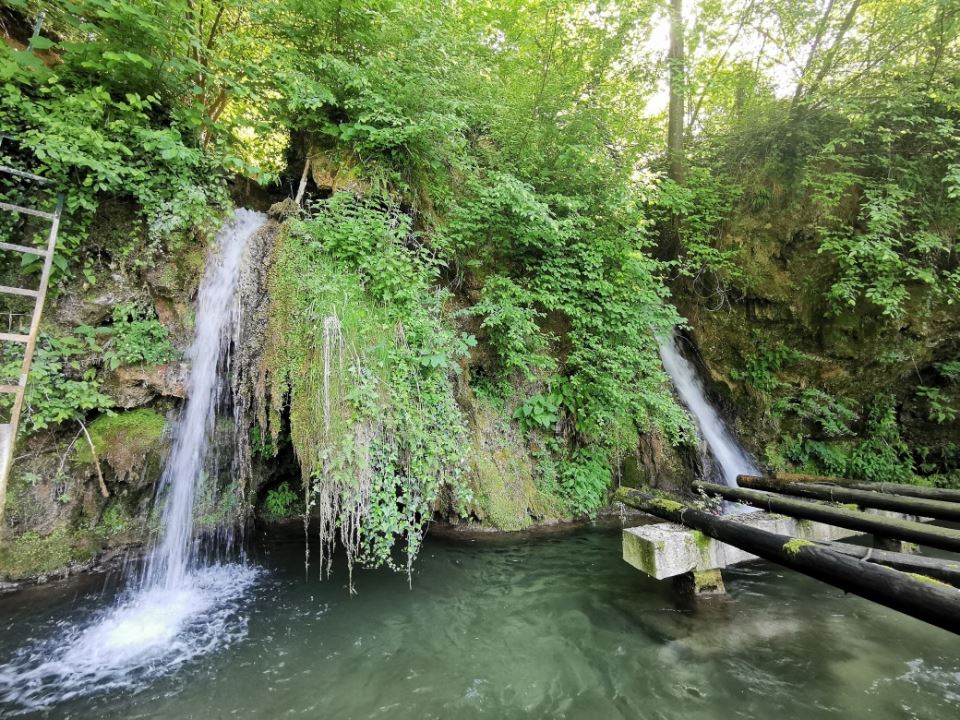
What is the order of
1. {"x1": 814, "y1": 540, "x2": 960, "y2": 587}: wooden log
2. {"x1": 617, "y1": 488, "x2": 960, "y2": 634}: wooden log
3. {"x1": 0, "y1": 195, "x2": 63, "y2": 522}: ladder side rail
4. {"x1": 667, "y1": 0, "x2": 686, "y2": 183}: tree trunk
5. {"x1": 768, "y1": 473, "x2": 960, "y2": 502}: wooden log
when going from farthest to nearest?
{"x1": 667, "y1": 0, "x2": 686, "y2": 183}: tree trunk → {"x1": 768, "y1": 473, "x2": 960, "y2": 502}: wooden log → {"x1": 0, "y1": 195, "x2": 63, "y2": 522}: ladder side rail → {"x1": 814, "y1": 540, "x2": 960, "y2": 587}: wooden log → {"x1": 617, "y1": 488, "x2": 960, "y2": 634}: wooden log

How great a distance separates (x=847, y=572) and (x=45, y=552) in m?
7.34

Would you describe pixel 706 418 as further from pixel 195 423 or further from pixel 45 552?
pixel 45 552

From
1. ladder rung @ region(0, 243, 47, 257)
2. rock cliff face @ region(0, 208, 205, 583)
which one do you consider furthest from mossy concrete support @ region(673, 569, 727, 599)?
ladder rung @ region(0, 243, 47, 257)

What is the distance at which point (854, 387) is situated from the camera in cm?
838

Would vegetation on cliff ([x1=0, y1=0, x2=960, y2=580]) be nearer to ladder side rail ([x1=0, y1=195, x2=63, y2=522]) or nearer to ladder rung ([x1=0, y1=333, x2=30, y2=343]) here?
ladder side rail ([x1=0, y1=195, x2=63, y2=522])

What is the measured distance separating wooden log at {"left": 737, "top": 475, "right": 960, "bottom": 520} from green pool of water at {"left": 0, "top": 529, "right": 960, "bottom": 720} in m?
1.03

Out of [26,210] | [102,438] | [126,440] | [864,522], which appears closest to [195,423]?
[126,440]

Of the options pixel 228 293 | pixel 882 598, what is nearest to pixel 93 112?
pixel 228 293

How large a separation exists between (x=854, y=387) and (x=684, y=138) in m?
7.19

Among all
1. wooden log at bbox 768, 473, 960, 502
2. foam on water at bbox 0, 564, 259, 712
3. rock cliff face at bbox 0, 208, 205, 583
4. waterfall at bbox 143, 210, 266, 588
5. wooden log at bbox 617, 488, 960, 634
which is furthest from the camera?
waterfall at bbox 143, 210, 266, 588

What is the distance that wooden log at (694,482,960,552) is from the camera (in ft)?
11.2

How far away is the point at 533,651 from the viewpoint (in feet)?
12.1

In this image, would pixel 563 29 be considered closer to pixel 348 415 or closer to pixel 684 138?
pixel 684 138

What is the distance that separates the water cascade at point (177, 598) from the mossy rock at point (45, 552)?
26.3 inches
